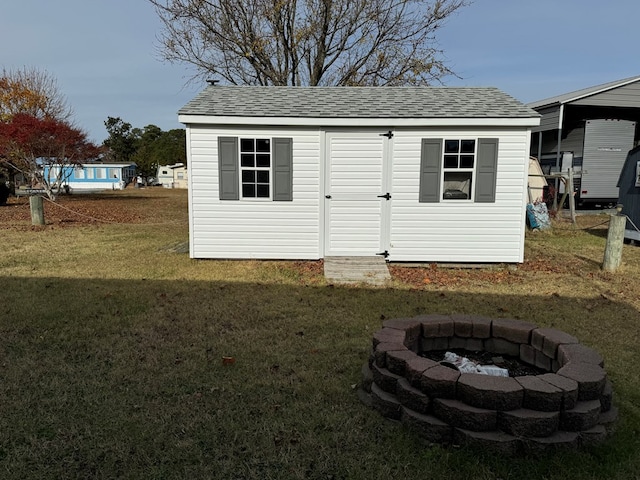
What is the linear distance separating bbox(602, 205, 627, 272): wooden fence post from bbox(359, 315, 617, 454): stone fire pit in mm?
4950

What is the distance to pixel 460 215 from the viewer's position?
7.83m

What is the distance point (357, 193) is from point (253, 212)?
1861mm

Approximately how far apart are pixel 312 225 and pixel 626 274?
207 inches

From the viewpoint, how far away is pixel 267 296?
6020 mm

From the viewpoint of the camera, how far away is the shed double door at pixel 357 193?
25.7 ft

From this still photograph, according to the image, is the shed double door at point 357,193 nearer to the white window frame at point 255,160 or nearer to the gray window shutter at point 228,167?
the white window frame at point 255,160

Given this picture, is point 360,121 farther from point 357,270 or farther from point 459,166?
point 357,270

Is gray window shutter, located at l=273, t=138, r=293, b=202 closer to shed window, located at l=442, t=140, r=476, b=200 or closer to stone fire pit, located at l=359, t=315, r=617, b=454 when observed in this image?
shed window, located at l=442, t=140, r=476, b=200

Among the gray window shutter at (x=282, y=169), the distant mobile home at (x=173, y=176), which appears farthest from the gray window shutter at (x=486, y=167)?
the distant mobile home at (x=173, y=176)

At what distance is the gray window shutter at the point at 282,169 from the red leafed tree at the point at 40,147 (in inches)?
689

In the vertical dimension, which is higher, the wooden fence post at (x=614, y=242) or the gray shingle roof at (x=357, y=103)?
the gray shingle roof at (x=357, y=103)

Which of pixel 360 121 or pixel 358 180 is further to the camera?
pixel 358 180

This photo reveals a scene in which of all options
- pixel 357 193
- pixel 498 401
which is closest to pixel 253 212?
pixel 357 193

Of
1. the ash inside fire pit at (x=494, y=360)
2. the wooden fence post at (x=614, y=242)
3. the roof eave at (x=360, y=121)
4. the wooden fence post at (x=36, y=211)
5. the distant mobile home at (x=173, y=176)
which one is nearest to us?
the ash inside fire pit at (x=494, y=360)
